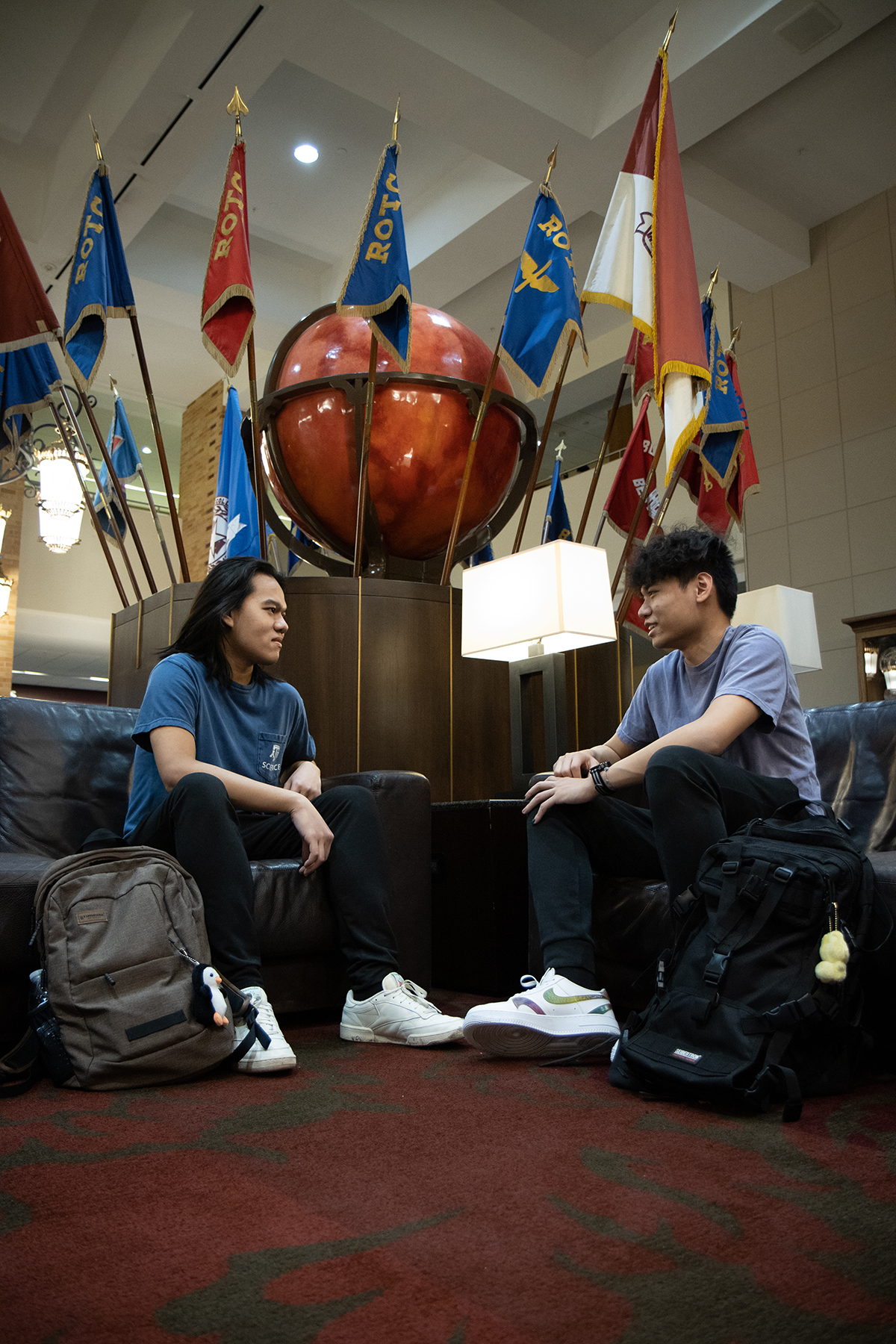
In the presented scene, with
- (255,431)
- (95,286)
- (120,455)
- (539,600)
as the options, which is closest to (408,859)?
(539,600)

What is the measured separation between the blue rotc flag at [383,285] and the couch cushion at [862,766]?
1709 mm

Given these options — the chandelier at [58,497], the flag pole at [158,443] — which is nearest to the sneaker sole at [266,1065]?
the flag pole at [158,443]

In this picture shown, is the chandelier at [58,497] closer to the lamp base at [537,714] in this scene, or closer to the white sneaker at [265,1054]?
the lamp base at [537,714]

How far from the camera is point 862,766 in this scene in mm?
2297

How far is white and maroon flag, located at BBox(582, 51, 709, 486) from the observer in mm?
3115

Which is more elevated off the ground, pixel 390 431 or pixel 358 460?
pixel 390 431

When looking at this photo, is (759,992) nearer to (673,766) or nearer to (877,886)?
(877,886)

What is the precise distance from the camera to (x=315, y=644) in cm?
301

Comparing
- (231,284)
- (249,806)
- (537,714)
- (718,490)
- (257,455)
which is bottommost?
(249,806)

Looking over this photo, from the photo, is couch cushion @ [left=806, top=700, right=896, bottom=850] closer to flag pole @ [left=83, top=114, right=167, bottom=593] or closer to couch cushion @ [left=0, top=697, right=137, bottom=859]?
couch cushion @ [left=0, top=697, right=137, bottom=859]

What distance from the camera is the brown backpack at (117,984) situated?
152 centimetres

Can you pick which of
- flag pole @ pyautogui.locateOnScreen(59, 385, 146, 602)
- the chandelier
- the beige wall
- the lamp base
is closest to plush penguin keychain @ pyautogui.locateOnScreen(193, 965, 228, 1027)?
the lamp base

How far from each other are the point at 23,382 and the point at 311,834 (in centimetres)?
244

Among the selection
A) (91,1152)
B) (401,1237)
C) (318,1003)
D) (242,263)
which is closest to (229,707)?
(318,1003)
